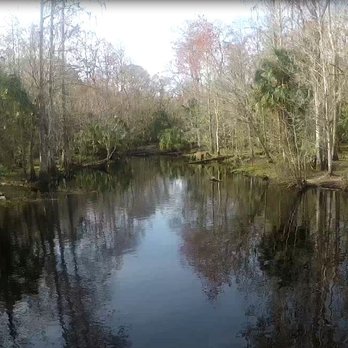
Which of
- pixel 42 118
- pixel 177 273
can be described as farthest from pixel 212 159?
pixel 177 273

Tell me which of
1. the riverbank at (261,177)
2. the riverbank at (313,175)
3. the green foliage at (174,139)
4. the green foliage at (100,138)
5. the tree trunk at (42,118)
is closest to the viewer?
the riverbank at (261,177)

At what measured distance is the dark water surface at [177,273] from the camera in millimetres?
9164

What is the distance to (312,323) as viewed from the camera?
923 centimetres

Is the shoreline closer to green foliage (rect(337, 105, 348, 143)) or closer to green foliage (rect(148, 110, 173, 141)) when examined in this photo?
green foliage (rect(337, 105, 348, 143))

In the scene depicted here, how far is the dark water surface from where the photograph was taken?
916 centimetres

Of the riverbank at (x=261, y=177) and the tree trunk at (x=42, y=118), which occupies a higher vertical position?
the tree trunk at (x=42, y=118)

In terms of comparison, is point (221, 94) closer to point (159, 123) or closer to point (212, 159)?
point (212, 159)

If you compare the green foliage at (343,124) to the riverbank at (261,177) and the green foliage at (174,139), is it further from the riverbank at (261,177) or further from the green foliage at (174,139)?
the green foliage at (174,139)

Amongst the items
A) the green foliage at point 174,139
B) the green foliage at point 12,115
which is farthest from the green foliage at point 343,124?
the green foliage at point 174,139

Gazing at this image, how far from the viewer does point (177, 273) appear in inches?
498

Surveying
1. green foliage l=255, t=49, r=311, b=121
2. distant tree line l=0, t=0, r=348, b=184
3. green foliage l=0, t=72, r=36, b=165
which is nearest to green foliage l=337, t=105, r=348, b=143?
distant tree line l=0, t=0, r=348, b=184

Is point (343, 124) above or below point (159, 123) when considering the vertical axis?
below

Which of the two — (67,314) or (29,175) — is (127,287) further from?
(29,175)

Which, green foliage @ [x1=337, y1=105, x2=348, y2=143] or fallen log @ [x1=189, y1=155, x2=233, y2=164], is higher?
green foliage @ [x1=337, y1=105, x2=348, y2=143]
